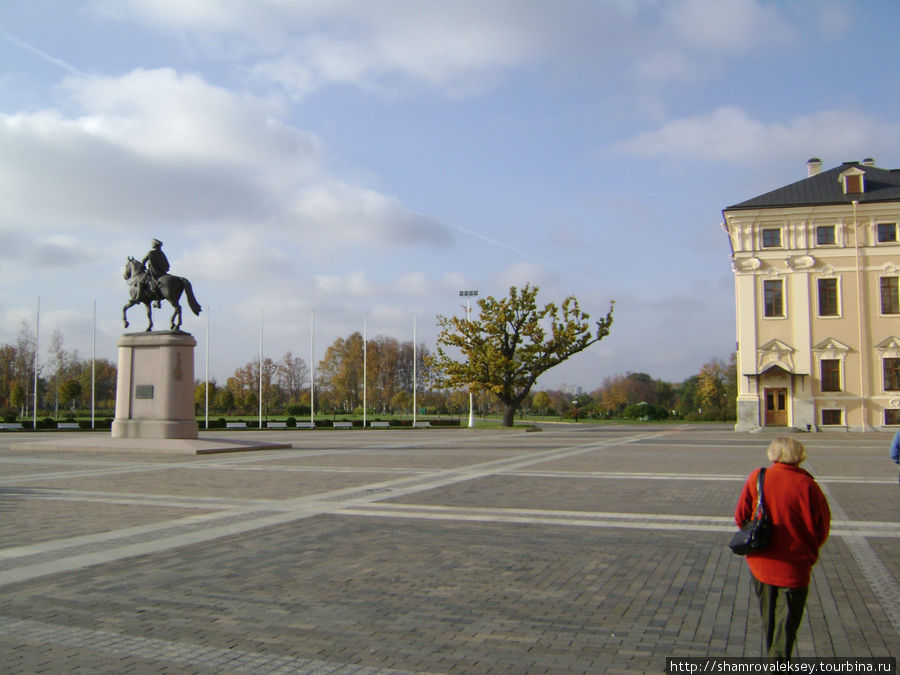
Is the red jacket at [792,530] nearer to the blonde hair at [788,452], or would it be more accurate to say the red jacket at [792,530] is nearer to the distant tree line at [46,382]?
the blonde hair at [788,452]

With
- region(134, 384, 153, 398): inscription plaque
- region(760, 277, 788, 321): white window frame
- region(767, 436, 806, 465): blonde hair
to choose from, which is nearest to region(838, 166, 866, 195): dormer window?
region(760, 277, 788, 321): white window frame

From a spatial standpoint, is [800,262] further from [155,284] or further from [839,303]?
[155,284]

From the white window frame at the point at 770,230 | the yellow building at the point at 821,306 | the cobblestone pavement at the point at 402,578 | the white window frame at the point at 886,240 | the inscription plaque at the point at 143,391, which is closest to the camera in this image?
the cobblestone pavement at the point at 402,578

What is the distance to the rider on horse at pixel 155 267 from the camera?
24812 millimetres

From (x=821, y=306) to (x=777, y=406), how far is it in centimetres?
645

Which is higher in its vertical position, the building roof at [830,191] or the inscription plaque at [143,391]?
the building roof at [830,191]

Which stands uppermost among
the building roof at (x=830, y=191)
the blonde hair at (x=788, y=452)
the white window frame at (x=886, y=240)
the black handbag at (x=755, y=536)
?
the building roof at (x=830, y=191)

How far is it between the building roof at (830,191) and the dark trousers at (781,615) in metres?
42.2

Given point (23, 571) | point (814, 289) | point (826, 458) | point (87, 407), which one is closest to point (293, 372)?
point (87, 407)

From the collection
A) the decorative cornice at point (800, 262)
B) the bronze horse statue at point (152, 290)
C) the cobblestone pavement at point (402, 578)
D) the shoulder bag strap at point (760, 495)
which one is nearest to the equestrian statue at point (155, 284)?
the bronze horse statue at point (152, 290)

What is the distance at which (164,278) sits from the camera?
24547 mm

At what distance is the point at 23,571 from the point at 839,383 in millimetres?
43225

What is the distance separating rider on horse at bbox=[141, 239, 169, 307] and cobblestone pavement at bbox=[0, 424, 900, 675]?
11.9m

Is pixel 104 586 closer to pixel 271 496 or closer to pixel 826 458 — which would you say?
pixel 271 496
